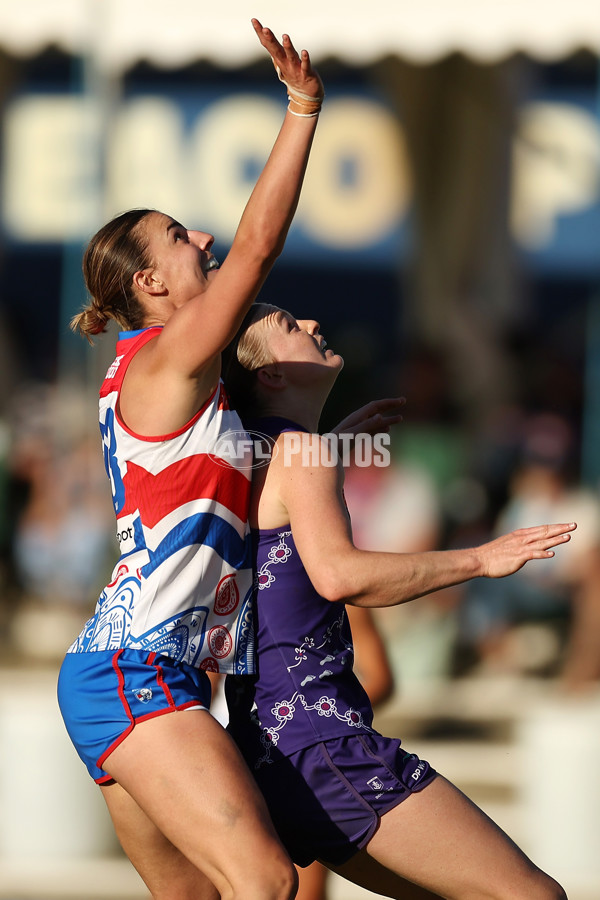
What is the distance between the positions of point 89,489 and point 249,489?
5.31 m

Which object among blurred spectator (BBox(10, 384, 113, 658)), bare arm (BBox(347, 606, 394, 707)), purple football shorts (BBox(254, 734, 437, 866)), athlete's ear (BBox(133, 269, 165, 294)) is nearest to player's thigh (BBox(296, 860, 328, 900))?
bare arm (BBox(347, 606, 394, 707))

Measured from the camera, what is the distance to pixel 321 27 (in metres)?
6.41

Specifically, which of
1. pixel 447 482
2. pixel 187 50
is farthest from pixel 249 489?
pixel 447 482

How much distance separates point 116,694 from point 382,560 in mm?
558

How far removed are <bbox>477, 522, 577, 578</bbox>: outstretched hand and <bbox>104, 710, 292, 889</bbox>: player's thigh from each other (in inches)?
23.4

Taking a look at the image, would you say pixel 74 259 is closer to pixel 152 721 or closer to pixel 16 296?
pixel 16 296

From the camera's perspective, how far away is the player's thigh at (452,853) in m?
2.45

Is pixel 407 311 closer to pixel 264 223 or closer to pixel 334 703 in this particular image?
pixel 334 703

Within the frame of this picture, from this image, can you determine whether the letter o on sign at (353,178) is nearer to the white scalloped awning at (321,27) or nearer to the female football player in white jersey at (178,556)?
the white scalloped awning at (321,27)

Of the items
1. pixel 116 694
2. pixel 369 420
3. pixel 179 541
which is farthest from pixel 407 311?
pixel 116 694

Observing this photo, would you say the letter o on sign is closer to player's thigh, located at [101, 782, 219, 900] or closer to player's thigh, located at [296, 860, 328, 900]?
player's thigh, located at [296, 860, 328, 900]

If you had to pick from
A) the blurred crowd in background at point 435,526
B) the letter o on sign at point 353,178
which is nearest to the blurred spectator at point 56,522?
the blurred crowd in background at point 435,526

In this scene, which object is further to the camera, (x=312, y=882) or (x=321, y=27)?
(x=321, y=27)

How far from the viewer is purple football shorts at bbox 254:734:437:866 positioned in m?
2.51
